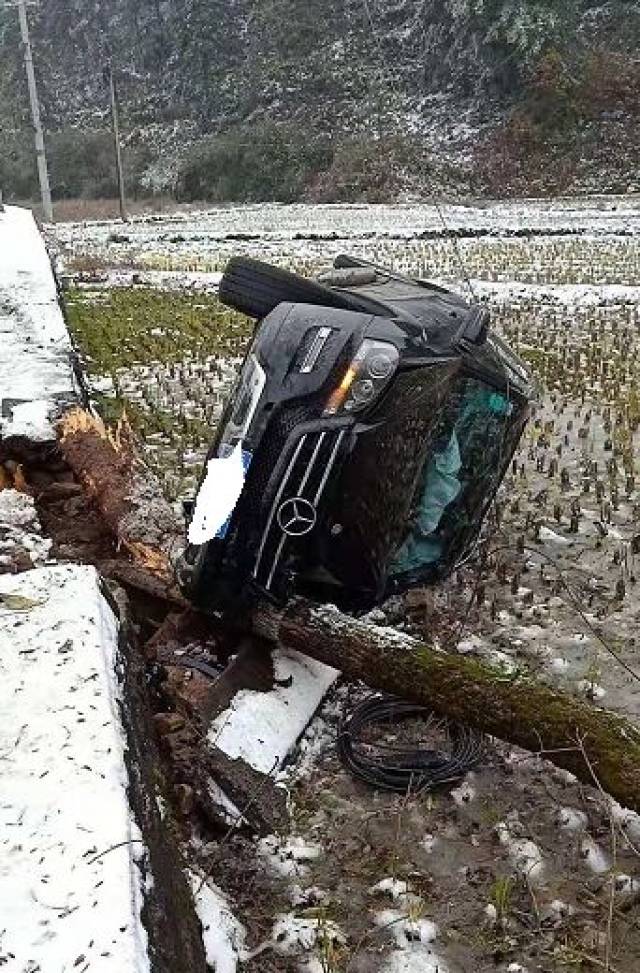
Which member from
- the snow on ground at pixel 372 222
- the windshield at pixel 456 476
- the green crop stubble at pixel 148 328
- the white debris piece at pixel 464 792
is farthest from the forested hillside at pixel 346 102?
the white debris piece at pixel 464 792

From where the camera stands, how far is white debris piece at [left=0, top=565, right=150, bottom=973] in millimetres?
1724

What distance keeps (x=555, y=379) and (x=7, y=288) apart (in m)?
4.56

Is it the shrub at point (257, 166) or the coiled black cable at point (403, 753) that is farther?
the shrub at point (257, 166)

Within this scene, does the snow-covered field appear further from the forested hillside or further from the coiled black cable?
the forested hillside

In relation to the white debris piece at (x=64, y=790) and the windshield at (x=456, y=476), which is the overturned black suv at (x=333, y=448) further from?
the white debris piece at (x=64, y=790)

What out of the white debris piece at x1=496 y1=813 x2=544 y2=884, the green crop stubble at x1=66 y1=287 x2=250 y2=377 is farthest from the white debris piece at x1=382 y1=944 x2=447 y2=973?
the green crop stubble at x1=66 y1=287 x2=250 y2=377

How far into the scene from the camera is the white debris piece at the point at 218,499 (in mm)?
3137

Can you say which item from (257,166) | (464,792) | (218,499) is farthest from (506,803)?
(257,166)

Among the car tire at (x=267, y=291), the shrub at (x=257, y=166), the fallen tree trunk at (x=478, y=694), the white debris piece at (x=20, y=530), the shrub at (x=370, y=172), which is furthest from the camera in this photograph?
the shrub at (x=257, y=166)

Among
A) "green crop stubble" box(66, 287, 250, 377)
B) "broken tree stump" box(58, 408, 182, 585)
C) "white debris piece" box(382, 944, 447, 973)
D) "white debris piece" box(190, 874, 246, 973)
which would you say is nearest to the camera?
"white debris piece" box(190, 874, 246, 973)

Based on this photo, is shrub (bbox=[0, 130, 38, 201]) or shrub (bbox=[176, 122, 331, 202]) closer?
shrub (bbox=[176, 122, 331, 202])

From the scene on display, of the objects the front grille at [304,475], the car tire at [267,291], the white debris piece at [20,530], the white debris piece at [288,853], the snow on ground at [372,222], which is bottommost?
the snow on ground at [372,222]

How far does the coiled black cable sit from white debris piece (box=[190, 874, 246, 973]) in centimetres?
64

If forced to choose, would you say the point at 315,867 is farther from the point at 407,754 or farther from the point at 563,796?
the point at 563,796
